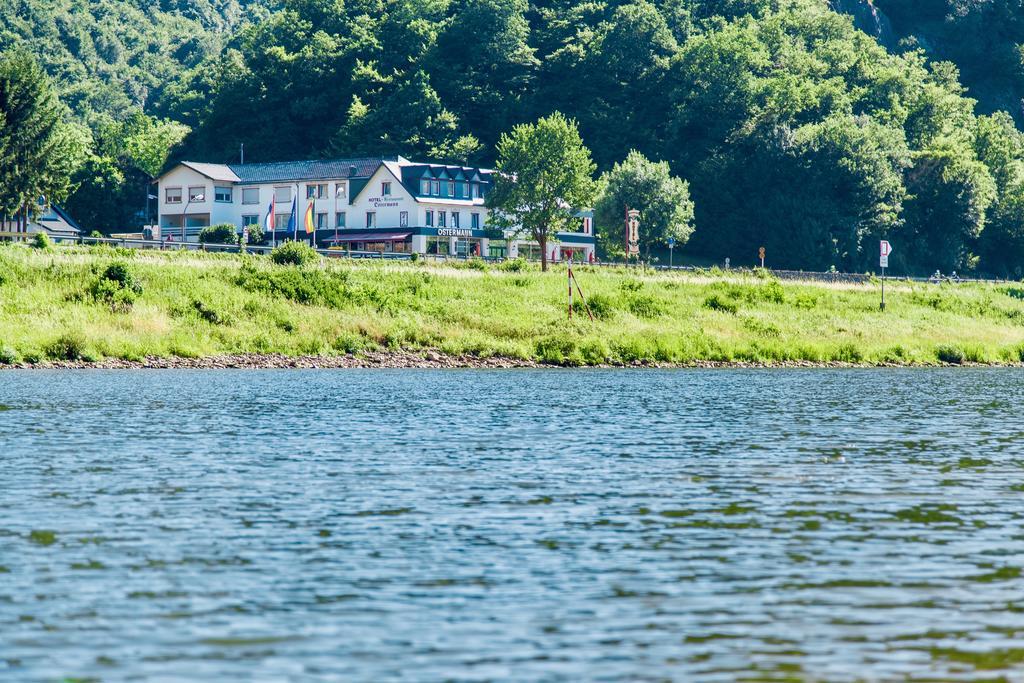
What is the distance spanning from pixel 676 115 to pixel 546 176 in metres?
47.1

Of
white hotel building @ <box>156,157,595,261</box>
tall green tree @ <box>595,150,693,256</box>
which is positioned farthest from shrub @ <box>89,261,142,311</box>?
tall green tree @ <box>595,150,693,256</box>

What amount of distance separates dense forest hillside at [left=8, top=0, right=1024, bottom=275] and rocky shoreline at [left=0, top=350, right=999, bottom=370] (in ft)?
229

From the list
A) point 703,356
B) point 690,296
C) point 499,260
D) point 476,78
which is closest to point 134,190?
point 476,78

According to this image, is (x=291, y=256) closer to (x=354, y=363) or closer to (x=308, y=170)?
(x=354, y=363)

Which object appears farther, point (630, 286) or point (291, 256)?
point (630, 286)

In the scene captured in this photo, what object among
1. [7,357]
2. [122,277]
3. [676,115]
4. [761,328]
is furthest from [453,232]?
[7,357]

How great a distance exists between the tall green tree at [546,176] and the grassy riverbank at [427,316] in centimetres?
2111

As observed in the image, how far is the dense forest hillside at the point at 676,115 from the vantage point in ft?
464

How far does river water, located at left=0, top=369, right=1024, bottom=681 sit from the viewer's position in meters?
12.7

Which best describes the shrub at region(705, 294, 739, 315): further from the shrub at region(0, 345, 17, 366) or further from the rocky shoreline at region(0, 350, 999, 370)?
the shrub at region(0, 345, 17, 366)

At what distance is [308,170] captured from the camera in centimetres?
13625

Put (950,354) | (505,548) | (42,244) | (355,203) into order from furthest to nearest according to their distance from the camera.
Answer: (355,203) → (950,354) → (42,244) → (505,548)

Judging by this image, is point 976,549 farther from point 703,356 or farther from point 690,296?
point 690,296

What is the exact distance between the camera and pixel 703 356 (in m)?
72.6
